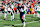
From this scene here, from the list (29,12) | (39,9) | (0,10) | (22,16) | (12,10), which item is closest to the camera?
(22,16)

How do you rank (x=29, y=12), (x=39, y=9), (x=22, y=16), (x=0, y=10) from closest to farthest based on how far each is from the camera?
1. (x=22, y=16)
2. (x=39, y=9)
3. (x=29, y=12)
4. (x=0, y=10)

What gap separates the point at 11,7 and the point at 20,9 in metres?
4.86

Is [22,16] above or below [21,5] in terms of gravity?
below

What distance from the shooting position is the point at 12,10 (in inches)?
552

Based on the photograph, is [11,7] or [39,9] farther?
[39,9]

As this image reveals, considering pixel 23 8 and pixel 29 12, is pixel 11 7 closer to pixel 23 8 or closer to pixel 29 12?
pixel 23 8

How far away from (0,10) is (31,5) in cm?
612

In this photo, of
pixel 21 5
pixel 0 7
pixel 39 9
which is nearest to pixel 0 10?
pixel 0 7

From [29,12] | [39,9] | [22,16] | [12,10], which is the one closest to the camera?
[22,16]

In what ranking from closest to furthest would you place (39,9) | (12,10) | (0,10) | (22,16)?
1. (22,16)
2. (12,10)
3. (39,9)
4. (0,10)

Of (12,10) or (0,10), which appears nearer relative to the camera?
(12,10)

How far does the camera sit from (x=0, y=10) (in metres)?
29.4

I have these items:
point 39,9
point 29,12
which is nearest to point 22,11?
point 39,9

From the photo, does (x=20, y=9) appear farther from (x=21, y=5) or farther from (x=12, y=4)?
(x=12, y=4)
